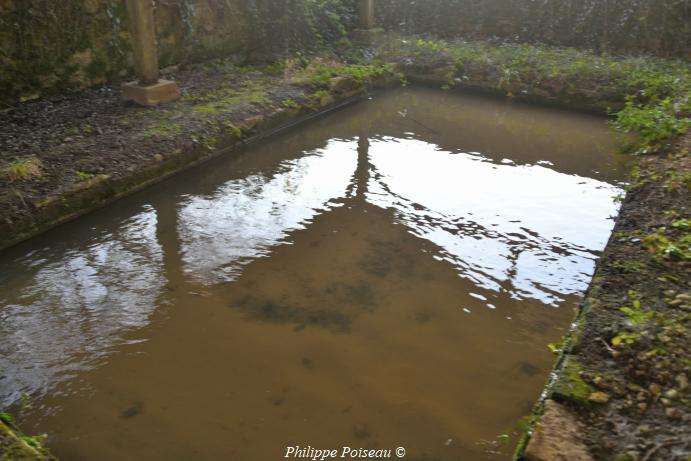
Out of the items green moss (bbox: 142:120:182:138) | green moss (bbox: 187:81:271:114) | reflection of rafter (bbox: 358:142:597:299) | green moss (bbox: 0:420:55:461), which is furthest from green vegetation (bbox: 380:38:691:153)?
green moss (bbox: 0:420:55:461)

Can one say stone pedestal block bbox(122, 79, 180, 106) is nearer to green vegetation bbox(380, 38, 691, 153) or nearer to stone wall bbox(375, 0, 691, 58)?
green vegetation bbox(380, 38, 691, 153)

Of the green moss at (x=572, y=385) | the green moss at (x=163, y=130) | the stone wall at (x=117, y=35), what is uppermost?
the stone wall at (x=117, y=35)

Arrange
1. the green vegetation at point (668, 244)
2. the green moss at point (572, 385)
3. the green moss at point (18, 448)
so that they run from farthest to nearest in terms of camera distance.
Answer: the green vegetation at point (668, 244)
the green moss at point (572, 385)
the green moss at point (18, 448)

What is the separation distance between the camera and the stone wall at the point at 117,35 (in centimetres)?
646

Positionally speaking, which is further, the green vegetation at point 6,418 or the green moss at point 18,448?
the green vegetation at point 6,418

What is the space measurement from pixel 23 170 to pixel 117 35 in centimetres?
347

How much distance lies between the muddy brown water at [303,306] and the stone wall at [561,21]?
5.12 metres

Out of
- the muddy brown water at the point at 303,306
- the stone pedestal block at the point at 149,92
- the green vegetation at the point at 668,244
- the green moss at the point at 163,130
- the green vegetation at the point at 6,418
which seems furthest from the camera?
the stone pedestal block at the point at 149,92

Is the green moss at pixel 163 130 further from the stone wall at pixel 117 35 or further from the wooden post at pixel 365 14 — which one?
the wooden post at pixel 365 14

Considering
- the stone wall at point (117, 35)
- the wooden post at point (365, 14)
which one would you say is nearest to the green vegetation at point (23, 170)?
the stone wall at point (117, 35)

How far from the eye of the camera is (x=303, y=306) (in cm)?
396

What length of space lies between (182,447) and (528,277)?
9.50 feet

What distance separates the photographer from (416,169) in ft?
21.0

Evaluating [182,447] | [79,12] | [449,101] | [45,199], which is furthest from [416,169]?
[79,12]
